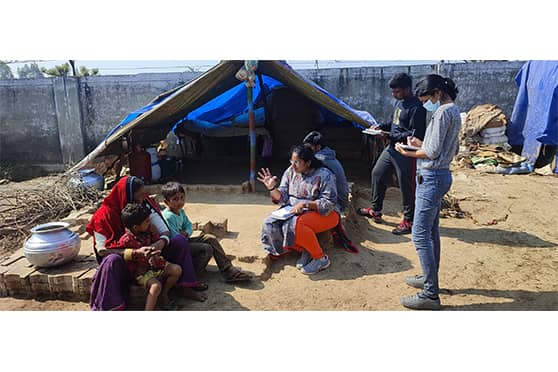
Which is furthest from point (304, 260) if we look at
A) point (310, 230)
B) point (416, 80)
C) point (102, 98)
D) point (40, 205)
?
point (102, 98)

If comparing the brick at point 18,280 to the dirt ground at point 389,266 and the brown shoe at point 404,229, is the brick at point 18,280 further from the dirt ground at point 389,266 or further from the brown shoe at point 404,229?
the brown shoe at point 404,229

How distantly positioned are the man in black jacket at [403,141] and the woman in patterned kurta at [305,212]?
1228 mm

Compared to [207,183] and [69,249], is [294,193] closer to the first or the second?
[69,249]

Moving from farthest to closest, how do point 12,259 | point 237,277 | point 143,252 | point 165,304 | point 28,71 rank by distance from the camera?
point 28,71, point 12,259, point 237,277, point 165,304, point 143,252

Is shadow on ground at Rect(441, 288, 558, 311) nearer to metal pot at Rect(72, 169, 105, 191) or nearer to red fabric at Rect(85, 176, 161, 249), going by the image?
red fabric at Rect(85, 176, 161, 249)

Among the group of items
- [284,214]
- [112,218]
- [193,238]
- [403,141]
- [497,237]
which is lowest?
[497,237]

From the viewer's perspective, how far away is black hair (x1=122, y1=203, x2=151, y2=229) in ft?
9.12

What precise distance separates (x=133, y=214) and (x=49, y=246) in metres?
1.05

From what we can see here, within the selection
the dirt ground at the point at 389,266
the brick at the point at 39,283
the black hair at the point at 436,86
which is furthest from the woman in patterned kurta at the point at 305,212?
the brick at the point at 39,283

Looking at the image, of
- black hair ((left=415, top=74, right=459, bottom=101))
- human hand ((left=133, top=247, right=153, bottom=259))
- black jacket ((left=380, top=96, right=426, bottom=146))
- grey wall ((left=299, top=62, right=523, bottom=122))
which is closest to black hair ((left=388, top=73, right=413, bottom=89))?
black jacket ((left=380, top=96, right=426, bottom=146))

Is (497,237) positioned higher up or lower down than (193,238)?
lower down

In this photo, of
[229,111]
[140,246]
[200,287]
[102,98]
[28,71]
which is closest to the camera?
[140,246]

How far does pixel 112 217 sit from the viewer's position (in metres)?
2.94

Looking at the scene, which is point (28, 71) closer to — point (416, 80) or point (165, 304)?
point (416, 80)
